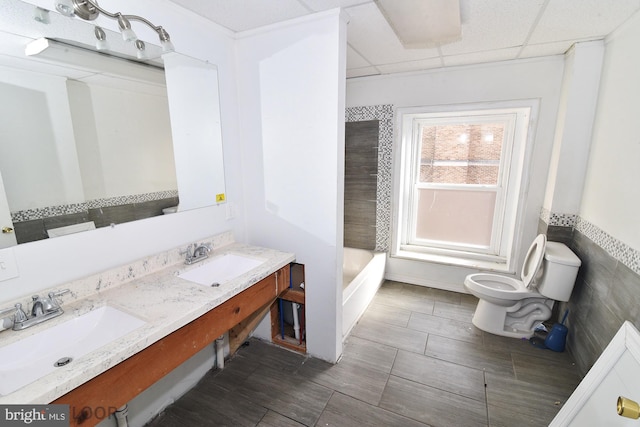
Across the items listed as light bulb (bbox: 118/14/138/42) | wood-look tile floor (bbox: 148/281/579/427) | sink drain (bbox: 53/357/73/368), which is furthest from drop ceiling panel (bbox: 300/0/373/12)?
wood-look tile floor (bbox: 148/281/579/427)

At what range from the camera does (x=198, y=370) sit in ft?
6.20

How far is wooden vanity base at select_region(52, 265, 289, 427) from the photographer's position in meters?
0.87

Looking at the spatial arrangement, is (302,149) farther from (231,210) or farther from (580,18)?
(580,18)

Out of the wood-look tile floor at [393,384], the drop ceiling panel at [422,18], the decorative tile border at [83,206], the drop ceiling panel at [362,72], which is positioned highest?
the drop ceiling panel at [362,72]

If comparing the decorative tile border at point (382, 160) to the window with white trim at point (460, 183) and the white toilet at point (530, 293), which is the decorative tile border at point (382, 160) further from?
the white toilet at point (530, 293)

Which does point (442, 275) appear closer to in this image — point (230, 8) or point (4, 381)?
point (230, 8)

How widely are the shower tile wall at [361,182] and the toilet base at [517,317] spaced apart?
4.33ft

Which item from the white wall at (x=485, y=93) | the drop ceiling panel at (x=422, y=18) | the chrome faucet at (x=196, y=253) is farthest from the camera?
the white wall at (x=485, y=93)

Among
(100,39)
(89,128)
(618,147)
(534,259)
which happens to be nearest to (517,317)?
(534,259)

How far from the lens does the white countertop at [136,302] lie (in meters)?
0.81

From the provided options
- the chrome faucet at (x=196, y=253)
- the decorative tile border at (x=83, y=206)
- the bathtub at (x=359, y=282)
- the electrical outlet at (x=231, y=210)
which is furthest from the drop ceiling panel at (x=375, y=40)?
A: the bathtub at (x=359, y=282)

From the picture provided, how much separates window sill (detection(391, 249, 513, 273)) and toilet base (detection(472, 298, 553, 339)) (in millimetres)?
501

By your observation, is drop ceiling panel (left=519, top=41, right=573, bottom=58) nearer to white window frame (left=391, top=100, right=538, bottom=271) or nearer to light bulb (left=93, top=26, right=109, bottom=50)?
white window frame (left=391, top=100, right=538, bottom=271)

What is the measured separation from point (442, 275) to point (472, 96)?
1.83m
